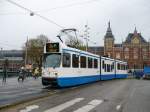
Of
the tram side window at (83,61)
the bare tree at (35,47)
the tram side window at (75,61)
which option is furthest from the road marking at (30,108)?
the bare tree at (35,47)

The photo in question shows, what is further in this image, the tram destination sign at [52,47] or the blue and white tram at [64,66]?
the tram destination sign at [52,47]

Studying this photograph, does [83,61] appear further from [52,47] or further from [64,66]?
[52,47]

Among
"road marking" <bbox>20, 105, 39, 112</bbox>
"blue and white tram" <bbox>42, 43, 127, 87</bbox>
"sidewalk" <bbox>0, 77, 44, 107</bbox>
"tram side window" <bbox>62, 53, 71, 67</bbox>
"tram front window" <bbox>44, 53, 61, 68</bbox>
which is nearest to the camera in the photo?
"road marking" <bbox>20, 105, 39, 112</bbox>

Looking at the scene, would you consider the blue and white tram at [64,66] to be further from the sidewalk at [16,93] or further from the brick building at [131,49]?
the brick building at [131,49]

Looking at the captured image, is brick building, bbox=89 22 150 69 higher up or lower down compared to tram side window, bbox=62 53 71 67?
higher up

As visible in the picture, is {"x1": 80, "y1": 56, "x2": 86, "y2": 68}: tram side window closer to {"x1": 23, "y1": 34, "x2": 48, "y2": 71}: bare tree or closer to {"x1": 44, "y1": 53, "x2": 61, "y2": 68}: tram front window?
{"x1": 44, "y1": 53, "x2": 61, "y2": 68}: tram front window

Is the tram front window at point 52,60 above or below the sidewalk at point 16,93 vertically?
above

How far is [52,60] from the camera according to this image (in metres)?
22.6

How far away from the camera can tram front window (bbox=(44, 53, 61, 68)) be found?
876 inches

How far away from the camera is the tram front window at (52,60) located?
22.2 meters

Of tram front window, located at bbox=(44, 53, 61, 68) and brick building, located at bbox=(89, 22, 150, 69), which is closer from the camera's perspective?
tram front window, located at bbox=(44, 53, 61, 68)

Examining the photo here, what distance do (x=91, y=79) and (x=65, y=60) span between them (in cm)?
876

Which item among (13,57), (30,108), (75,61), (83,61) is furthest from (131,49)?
(30,108)

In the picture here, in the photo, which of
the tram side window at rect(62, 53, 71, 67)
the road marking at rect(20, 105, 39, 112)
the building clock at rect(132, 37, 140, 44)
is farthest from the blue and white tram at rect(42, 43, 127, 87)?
the building clock at rect(132, 37, 140, 44)
